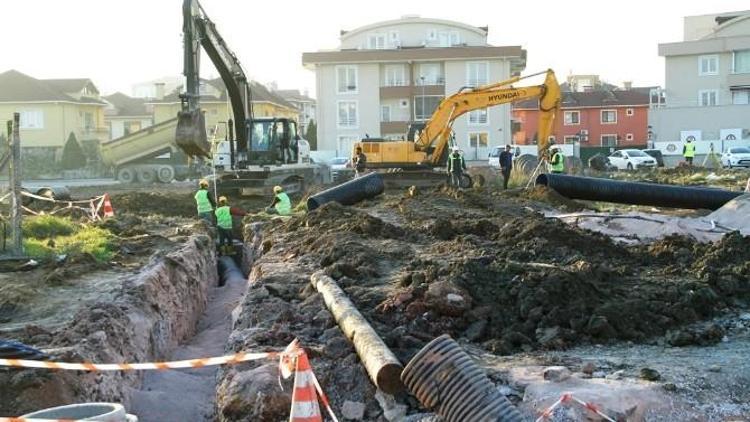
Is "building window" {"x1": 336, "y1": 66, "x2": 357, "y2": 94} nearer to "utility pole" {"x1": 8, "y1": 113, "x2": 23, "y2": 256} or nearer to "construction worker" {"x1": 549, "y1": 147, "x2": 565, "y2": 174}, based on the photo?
"construction worker" {"x1": 549, "y1": 147, "x2": 565, "y2": 174}

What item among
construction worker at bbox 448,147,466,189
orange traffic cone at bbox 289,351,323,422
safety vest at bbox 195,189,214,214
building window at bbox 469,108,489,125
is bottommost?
orange traffic cone at bbox 289,351,323,422

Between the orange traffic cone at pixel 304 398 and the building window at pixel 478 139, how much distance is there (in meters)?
56.8

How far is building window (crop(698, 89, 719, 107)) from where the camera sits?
6316 centimetres

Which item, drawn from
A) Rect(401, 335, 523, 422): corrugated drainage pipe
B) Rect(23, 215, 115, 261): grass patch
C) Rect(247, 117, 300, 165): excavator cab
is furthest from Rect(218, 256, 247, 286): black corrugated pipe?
Rect(401, 335, 523, 422): corrugated drainage pipe

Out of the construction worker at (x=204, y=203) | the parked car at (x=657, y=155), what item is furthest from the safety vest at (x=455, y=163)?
the parked car at (x=657, y=155)

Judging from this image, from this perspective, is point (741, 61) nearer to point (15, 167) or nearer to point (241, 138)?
point (241, 138)

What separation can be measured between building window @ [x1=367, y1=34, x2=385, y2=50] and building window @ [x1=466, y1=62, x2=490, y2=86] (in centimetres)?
809

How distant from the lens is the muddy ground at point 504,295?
22.6ft

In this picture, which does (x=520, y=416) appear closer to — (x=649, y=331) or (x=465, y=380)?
(x=465, y=380)

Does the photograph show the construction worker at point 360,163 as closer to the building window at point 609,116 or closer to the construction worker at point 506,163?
the construction worker at point 506,163

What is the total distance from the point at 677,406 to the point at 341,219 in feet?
34.2

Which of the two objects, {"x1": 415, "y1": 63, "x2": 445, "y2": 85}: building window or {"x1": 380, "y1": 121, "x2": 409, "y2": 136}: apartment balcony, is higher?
{"x1": 415, "y1": 63, "x2": 445, "y2": 85}: building window

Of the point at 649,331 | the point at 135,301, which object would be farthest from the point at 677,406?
the point at 135,301

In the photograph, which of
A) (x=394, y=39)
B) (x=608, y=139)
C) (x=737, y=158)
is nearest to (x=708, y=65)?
(x=608, y=139)
